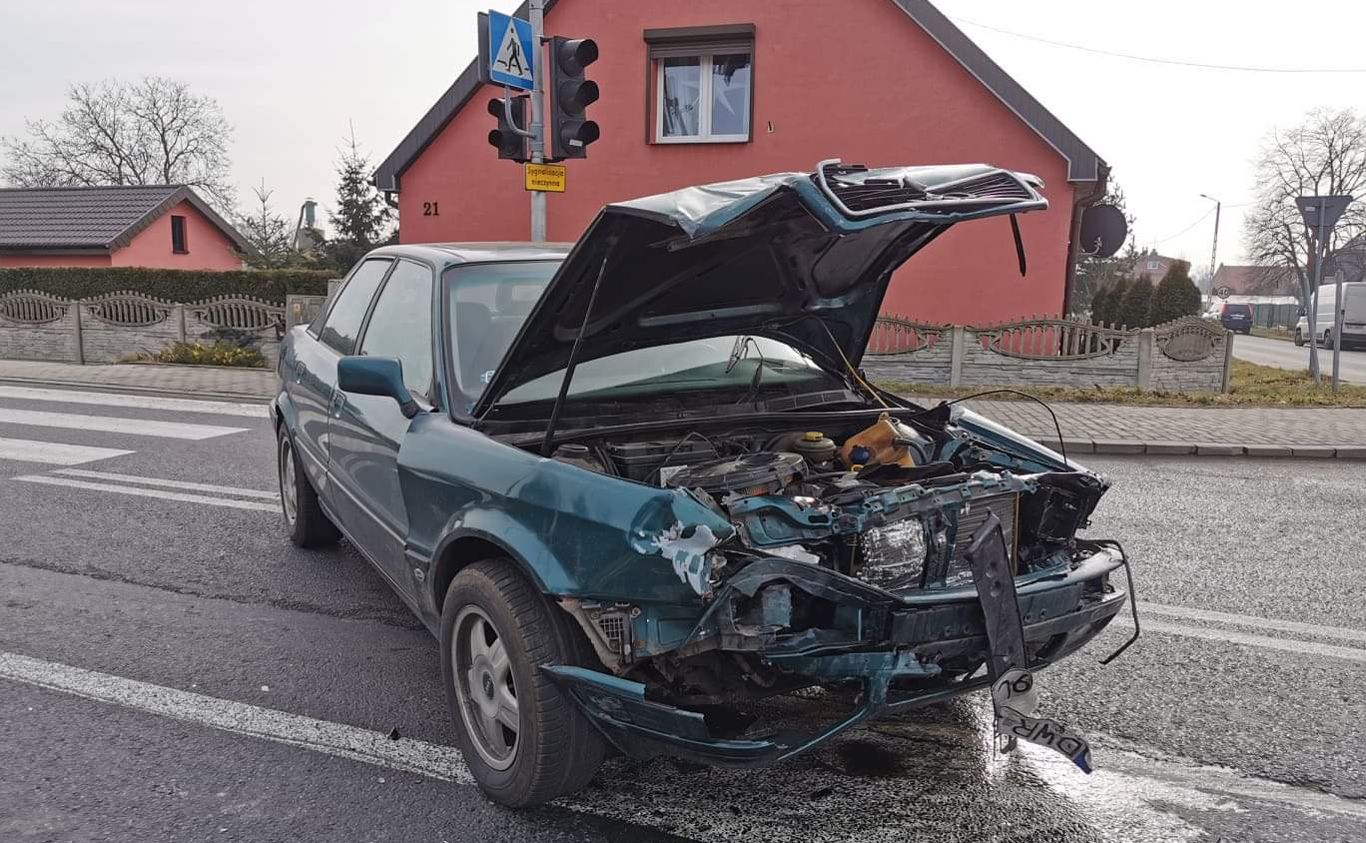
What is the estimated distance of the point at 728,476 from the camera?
10.2 feet

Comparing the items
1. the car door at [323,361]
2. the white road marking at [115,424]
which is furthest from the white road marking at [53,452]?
the car door at [323,361]

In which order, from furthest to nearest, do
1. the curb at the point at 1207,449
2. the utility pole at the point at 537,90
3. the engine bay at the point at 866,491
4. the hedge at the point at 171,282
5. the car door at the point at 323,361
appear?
1. the hedge at the point at 171,282
2. the utility pole at the point at 537,90
3. the curb at the point at 1207,449
4. the car door at the point at 323,361
5. the engine bay at the point at 866,491

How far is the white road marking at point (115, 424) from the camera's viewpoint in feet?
31.0

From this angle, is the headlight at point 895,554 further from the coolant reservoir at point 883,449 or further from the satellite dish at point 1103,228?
the satellite dish at point 1103,228

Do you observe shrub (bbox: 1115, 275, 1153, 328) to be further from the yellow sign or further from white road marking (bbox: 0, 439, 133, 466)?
white road marking (bbox: 0, 439, 133, 466)

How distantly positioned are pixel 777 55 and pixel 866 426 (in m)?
13.3

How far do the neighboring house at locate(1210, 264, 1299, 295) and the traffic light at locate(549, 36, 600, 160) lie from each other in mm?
41268

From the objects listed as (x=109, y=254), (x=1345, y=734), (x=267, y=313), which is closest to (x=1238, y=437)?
(x=1345, y=734)

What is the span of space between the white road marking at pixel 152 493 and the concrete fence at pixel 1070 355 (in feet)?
26.6

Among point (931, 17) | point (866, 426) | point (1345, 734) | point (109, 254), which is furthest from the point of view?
point (109, 254)

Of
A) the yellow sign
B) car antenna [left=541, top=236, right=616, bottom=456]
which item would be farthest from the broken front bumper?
the yellow sign

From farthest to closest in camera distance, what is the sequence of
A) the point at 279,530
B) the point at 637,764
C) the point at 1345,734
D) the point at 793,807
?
the point at 279,530 < the point at 1345,734 < the point at 637,764 < the point at 793,807

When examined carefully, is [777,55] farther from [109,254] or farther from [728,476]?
[109,254]

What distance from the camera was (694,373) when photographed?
3.91 metres
